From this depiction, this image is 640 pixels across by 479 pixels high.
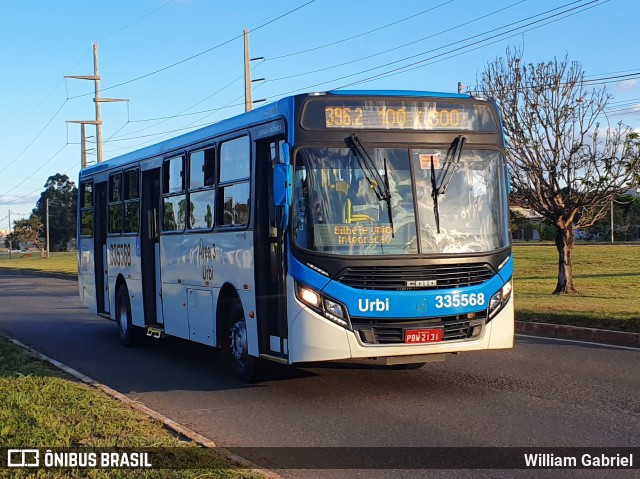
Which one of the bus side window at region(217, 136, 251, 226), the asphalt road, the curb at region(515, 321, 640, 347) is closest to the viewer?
the asphalt road

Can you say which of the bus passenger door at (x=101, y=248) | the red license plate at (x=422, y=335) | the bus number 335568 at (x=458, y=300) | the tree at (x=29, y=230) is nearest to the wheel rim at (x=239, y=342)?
the red license plate at (x=422, y=335)

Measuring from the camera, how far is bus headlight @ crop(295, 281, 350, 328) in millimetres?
9117

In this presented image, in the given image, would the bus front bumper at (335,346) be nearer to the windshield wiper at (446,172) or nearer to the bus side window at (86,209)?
the windshield wiper at (446,172)

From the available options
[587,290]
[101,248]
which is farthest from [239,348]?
[587,290]

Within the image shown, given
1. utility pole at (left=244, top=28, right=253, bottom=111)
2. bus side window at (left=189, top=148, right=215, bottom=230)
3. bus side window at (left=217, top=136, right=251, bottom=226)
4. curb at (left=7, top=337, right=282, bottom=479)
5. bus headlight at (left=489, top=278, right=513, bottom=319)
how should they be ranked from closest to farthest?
curb at (left=7, top=337, right=282, bottom=479) → bus headlight at (left=489, top=278, right=513, bottom=319) → bus side window at (left=217, top=136, right=251, bottom=226) → bus side window at (left=189, top=148, right=215, bottom=230) → utility pole at (left=244, top=28, right=253, bottom=111)

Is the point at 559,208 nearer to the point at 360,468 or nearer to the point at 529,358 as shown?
the point at 529,358

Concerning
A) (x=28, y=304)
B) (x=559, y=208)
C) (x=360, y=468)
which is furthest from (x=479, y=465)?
(x=28, y=304)

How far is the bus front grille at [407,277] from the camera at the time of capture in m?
9.14

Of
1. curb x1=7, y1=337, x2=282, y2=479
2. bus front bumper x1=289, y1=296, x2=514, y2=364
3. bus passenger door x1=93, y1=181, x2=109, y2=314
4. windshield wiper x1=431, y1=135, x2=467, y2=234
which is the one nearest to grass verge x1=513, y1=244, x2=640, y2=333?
windshield wiper x1=431, y1=135, x2=467, y2=234

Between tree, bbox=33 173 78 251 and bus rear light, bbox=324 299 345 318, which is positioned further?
tree, bbox=33 173 78 251

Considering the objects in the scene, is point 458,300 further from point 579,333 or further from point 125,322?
point 125,322

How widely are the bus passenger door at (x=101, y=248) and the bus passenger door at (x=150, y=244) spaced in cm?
254

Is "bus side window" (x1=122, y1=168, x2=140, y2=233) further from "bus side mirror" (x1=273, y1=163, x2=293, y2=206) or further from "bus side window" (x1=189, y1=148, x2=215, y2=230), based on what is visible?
"bus side mirror" (x1=273, y1=163, x2=293, y2=206)

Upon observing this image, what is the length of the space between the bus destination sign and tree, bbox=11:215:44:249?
114 metres
